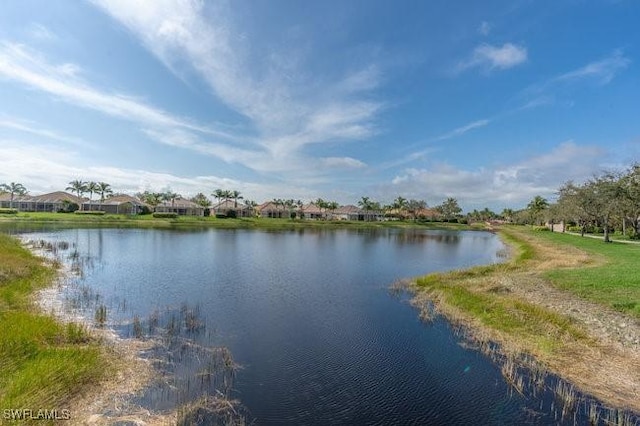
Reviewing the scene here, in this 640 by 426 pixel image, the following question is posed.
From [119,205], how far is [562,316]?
428 ft

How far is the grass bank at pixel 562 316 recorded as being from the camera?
46.0ft

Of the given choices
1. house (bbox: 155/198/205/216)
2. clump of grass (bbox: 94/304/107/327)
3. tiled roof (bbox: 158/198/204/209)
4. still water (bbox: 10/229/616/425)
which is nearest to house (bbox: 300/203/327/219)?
house (bbox: 155/198/205/216)

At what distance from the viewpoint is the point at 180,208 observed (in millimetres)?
133375

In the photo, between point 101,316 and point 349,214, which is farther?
point 349,214

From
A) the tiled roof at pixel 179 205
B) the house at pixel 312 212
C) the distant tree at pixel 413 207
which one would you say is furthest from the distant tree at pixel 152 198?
the distant tree at pixel 413 207

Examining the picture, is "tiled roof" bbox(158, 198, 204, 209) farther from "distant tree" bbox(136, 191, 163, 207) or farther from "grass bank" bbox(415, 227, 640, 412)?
"grass bank" bbox(415, 227, 640, 412)

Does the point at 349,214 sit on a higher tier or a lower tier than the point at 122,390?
higher

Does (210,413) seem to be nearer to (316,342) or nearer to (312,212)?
(316,342)

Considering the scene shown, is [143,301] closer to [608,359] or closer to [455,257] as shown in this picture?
[608,359]

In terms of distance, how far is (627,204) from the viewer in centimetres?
5731

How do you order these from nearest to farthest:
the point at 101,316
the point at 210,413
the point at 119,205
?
the point at 210,413 < the point at 101,316 < the point at 119,205

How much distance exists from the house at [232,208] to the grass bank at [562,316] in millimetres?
114093

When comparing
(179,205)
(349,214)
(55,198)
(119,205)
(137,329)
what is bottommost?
(137,329)

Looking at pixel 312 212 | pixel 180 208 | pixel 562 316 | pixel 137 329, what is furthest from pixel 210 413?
pixel 312 212
